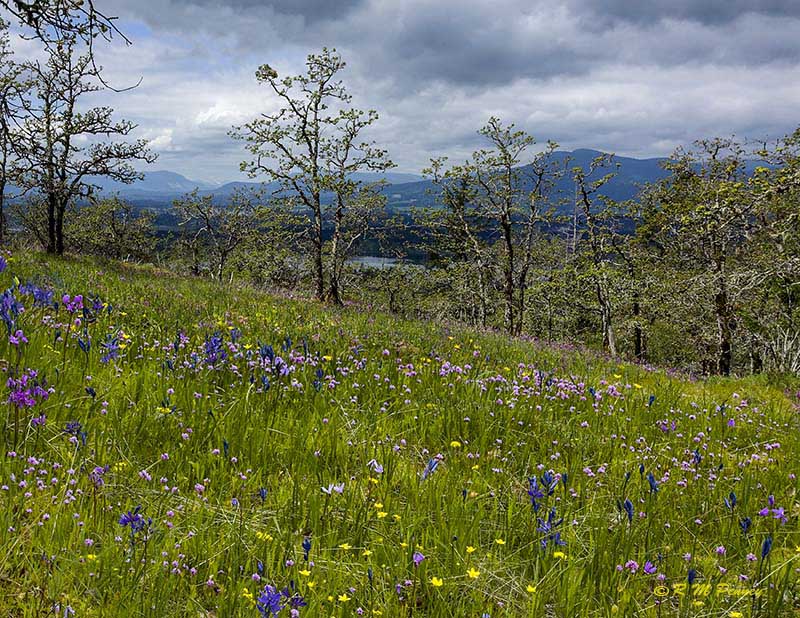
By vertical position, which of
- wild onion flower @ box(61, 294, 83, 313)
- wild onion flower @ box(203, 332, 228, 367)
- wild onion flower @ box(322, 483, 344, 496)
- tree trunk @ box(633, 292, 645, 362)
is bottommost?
tree trunk @ box(633, 292, 645, 362)

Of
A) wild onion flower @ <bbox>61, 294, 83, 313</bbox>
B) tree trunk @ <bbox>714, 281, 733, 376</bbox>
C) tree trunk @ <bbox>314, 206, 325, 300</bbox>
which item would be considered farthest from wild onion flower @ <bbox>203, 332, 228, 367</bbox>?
tree trunk @ <bbox>714, 281, 733, 376</bbox>

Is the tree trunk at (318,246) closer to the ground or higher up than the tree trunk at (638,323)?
higher up

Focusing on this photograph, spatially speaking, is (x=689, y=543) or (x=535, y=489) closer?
(x=535, y=489)

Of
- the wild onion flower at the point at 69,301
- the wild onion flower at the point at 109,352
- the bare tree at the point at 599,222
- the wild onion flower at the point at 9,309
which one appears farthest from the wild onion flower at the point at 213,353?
the bare tree at the point at 599,222

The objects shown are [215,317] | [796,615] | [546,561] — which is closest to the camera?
[796,615]

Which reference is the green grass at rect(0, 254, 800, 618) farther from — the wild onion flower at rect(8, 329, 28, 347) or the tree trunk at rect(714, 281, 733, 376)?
the tree trunk at rect(714, 281, 733, 376)

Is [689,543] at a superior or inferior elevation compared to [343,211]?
inferior

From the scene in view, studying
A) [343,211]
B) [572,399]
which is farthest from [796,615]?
[343,211]

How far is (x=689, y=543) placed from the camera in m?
3.19

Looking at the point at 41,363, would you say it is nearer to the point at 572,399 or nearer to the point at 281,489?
the point at 281,489

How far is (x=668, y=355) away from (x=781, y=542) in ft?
187

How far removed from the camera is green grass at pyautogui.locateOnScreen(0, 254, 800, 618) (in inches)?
90.9

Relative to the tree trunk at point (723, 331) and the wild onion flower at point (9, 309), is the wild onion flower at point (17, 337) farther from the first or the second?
the tree trunk at point (723, 331)

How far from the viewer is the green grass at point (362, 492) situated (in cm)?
231
